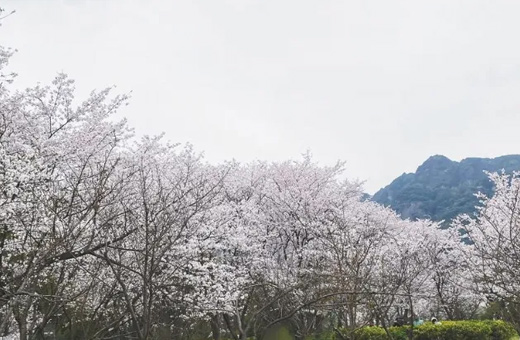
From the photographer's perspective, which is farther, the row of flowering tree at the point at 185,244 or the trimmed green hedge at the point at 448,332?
the trimmed green hedge at the point at 448,332

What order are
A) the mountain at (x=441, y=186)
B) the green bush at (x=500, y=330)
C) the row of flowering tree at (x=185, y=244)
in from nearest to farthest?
the row of flowering tree at (x=185, y=244) < the green bush at (x=500, y=330) < the mountain at (x=441, y=186)

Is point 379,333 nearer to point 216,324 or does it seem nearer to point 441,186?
point 216,324

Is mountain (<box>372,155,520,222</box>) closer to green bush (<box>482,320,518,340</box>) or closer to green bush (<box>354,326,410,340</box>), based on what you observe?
green bush (<box>482,320,518,340</box>)

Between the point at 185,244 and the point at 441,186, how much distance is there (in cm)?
11262

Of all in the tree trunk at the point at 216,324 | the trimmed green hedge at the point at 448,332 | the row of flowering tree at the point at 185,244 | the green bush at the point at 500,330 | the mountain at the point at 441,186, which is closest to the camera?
the row of flowering tree at the point at 185,244

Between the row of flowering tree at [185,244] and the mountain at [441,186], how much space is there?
70439 millimetres

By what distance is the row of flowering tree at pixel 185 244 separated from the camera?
6738 mm

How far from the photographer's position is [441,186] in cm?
11475

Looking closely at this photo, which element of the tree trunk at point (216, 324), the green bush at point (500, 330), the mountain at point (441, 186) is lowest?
the green bush at point (500, 330)

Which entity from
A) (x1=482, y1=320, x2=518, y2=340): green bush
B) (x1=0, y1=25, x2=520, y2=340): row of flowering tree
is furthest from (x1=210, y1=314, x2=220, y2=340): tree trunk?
(x1=482, y1=320, x2=518, y2=340): green bush

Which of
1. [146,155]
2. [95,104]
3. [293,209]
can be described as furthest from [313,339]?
[95,104]

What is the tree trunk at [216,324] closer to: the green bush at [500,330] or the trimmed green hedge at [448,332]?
the trimmed green hedge at [448,332]

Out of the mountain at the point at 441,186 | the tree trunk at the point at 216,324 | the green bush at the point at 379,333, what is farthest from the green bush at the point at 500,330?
the mountain at the point at 441,186

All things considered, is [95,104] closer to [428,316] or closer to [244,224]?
[244,224]
